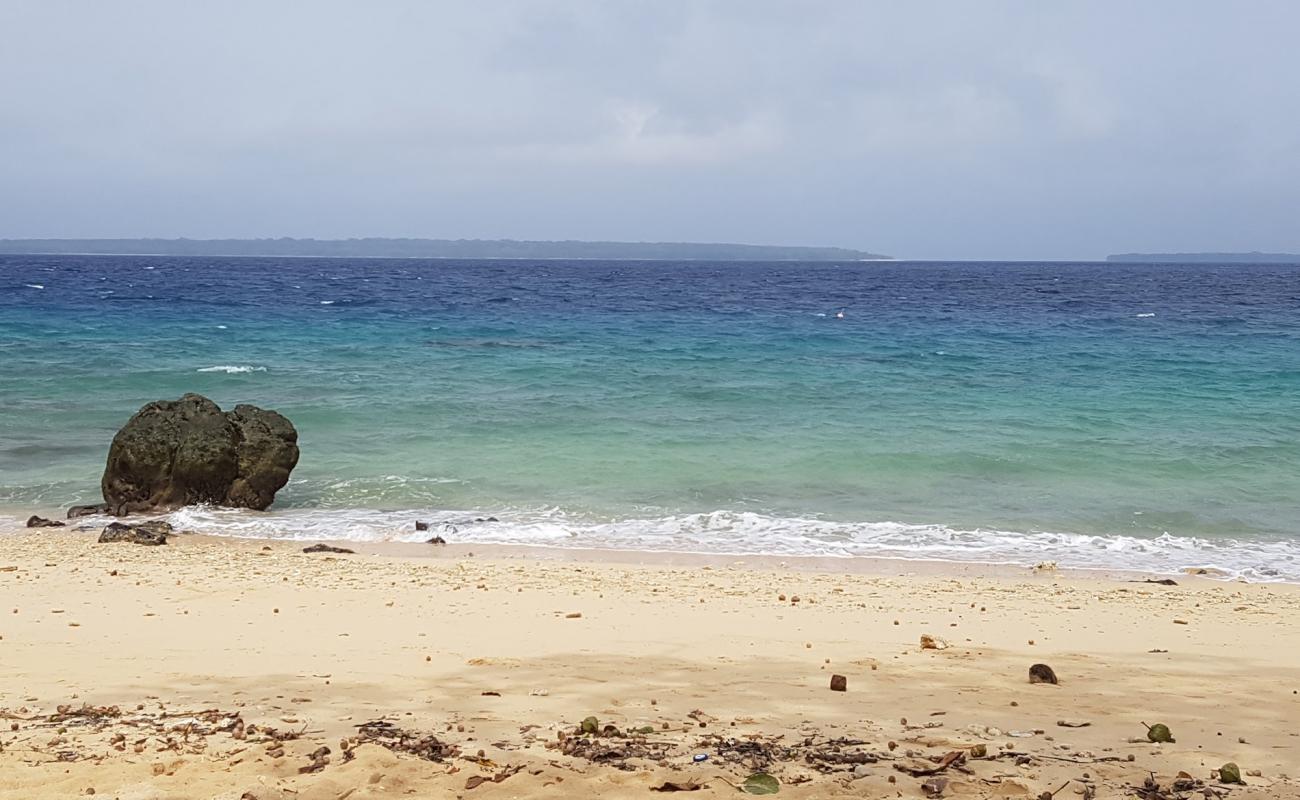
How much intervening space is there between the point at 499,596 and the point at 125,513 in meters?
6.40

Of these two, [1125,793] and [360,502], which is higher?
[1125,793]

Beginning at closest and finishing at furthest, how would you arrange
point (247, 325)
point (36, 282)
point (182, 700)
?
point (182, 700) → point (247, 325) → point (36, 282)

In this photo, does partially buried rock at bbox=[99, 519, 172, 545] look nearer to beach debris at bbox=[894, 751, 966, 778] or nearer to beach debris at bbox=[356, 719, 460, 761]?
beach debris at bbox=[356, 719, 460, 761]

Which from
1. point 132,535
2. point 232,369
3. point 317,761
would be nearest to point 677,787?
point 317,761

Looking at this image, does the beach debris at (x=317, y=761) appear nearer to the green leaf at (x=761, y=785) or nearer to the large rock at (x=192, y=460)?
the green leaf at (x=761, y=785)

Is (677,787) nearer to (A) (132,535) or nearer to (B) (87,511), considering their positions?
(A) (132,535)

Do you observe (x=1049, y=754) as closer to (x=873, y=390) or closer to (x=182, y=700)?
(x=182, y=700)

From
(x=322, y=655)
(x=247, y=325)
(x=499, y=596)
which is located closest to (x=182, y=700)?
(x=322, y=655)

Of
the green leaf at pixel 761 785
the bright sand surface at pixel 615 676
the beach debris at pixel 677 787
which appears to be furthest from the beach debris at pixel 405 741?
the green leaf at pixel 761 785

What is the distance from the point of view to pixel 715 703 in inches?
214

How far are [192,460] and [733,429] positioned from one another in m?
9.14

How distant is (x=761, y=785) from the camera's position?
13.5 feet

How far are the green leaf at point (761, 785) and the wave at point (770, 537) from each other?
22.7 feet

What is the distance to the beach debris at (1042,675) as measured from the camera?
592 cm
